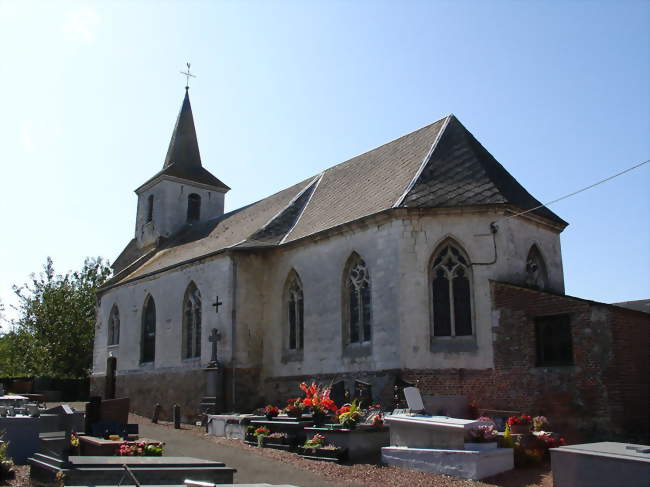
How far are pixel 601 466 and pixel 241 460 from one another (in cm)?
773

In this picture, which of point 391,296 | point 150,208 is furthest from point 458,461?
point 150,208

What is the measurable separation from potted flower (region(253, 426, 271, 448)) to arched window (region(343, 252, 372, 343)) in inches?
166

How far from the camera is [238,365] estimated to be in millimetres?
20750

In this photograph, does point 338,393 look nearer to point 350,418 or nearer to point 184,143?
point 350,418

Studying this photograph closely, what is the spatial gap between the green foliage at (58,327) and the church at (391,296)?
16.5 meters

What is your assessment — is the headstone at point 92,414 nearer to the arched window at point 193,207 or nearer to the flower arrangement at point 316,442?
the flower arrangement at point 316,442

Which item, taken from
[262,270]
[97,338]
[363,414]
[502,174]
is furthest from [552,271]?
[97,338]

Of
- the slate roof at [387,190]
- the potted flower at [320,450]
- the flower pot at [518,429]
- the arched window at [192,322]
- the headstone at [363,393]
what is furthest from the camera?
the arched window at [192,322]

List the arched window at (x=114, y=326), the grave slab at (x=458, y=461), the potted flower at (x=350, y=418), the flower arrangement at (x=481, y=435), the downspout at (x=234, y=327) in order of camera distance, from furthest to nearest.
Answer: the arched window at (x=114, y=326) → the downspout at (x=234, y=327) → the potted flower at (x=350, y=418) → the flower arrangement at (x=481, y=435) → the grave slab at (x=458, y=461)

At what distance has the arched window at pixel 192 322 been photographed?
78.0 feet

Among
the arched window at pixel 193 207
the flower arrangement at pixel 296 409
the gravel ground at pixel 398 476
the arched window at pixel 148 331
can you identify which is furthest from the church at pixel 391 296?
the arched window at pixel 193 207

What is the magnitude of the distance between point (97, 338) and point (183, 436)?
1615 centimetres

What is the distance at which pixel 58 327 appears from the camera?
4103cm

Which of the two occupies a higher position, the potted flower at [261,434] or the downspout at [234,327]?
the downspout at [234,327]
